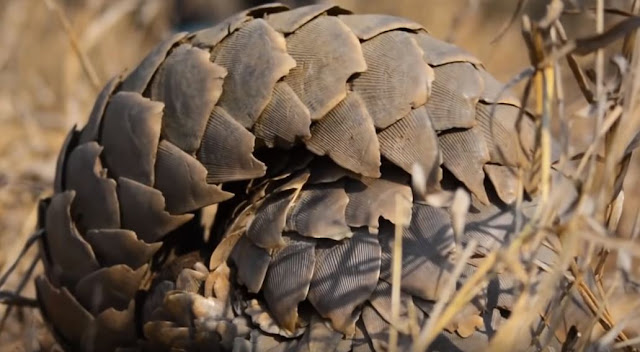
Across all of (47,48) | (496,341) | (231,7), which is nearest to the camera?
(496,341)

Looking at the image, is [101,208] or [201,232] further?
[201,232]

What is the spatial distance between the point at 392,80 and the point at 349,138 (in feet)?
0.38

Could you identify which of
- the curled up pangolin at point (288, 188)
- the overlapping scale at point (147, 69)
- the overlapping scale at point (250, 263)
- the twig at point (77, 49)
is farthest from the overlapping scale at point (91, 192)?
the twig at point (77, 49)

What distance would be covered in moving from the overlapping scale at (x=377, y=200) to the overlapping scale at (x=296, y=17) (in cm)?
28

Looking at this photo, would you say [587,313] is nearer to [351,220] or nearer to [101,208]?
[351,220]

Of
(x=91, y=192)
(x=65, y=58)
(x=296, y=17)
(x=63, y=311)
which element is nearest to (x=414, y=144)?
(x=296, y=17)

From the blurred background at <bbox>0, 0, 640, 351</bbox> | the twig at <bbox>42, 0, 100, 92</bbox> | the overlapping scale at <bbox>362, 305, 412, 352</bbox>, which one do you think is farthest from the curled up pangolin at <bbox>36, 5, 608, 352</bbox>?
the twig at <bbox>42, 0, 100, 92</bbox>

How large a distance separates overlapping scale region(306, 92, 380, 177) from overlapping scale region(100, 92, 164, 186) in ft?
0.89

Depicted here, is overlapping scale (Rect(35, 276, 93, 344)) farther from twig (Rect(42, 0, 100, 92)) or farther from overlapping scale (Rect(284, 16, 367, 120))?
twig (Rect(42, 0, 100, 92))

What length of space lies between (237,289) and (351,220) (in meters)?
0.23

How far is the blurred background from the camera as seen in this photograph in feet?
8.32

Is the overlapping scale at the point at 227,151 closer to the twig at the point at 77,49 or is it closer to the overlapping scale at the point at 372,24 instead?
the overlapping scale at the point at 372,24

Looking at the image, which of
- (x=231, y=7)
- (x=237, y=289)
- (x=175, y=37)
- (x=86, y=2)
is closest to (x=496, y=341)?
(x=237, y=289)

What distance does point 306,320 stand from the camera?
4.60ft
